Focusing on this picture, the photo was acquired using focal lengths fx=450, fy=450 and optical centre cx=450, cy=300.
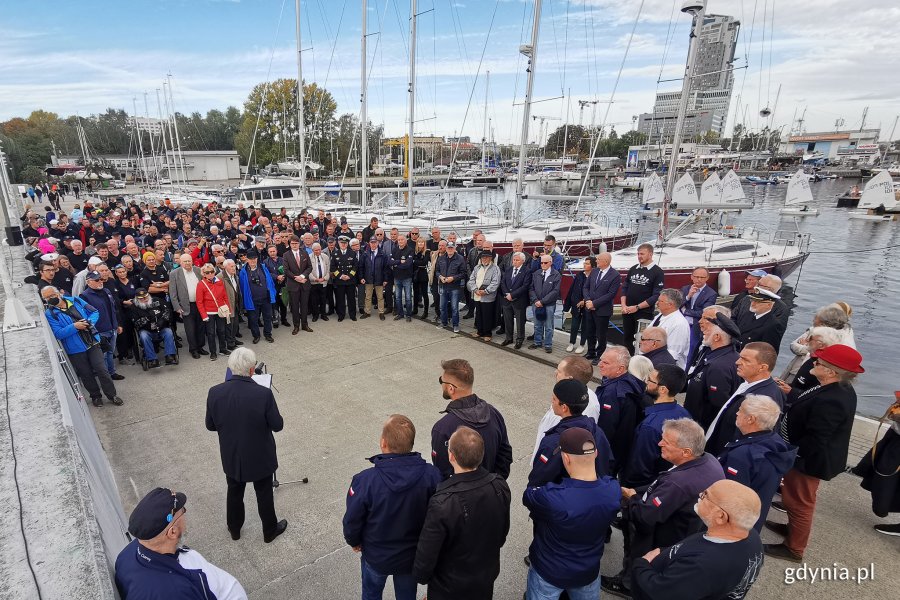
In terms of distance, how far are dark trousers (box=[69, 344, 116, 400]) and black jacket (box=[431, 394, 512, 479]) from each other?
5222 mm

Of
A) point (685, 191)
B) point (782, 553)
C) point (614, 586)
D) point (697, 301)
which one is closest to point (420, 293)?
point (697, 301)

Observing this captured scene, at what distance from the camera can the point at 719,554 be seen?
6.42 ft

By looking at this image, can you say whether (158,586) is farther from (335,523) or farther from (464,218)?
(464,218)

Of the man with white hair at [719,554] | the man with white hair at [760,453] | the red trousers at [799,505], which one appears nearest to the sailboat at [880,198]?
the red trousers at [799,505]

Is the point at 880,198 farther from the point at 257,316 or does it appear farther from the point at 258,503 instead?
the point at 258,503

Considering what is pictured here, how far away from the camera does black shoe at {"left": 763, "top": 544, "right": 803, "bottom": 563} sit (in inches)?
138

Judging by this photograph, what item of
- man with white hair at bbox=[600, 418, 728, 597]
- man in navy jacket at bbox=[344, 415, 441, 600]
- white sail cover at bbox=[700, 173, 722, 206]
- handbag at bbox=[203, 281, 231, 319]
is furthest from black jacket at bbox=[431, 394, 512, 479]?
white sail cover at bbox=[700, 173, 722, 206]

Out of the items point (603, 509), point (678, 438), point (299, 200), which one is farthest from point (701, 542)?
point (299, 200)

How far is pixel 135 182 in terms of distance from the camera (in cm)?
5072

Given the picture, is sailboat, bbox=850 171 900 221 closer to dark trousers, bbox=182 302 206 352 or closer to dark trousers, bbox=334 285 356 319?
dark trousers, bbox=334 285 356 319

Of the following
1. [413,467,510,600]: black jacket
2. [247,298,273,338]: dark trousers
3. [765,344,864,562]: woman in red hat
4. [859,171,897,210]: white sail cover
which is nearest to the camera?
[413,467,510,600]: black jacket

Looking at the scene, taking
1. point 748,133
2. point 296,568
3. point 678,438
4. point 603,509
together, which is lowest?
point 296,568

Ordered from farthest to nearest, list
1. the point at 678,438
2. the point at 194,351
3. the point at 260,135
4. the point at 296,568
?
1. the point at 260,135
2. the point at 194,351
3. the point at 296,568
4. the point at 678,438

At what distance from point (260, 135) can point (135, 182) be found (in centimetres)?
1513
